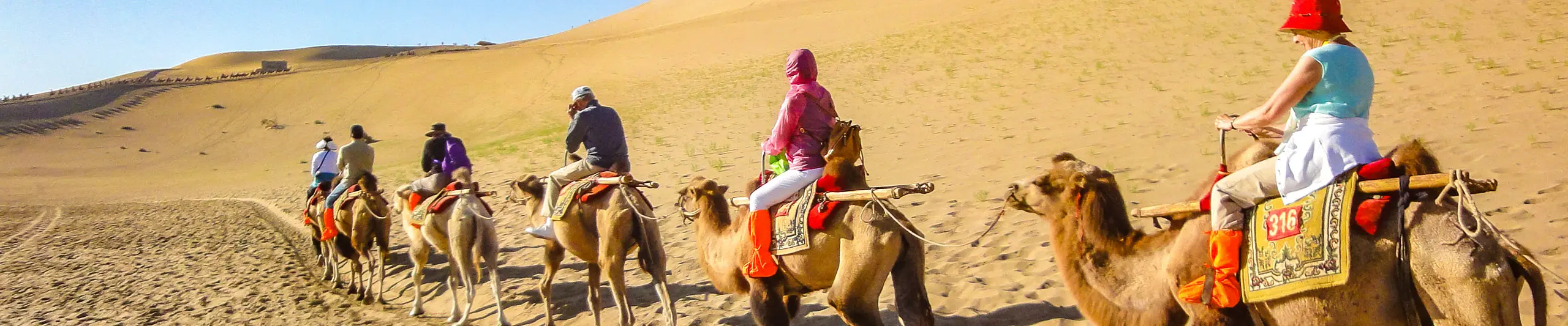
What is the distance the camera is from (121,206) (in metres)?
24.9

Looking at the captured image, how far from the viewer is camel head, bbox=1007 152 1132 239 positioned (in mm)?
4219

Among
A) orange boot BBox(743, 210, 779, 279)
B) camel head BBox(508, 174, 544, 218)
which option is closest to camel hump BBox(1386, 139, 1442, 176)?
orange boot BBox(743, 210, 779, 279)

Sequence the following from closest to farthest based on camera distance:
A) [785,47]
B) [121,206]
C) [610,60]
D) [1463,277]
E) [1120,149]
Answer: [1463,277] < [1120,149] < [121,206] < [785,47] < [610,60]

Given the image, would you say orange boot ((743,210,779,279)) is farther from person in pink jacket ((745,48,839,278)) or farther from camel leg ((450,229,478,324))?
camel leg ((450,229,478,324))

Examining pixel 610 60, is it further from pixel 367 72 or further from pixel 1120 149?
pixel 1120 149

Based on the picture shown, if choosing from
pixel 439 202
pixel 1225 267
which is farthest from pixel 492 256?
pixel 1225 267

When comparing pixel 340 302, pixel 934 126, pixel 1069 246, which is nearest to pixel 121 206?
pixel 340 302

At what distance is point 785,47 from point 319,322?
1252 inches

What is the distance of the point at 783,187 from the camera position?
546 cm

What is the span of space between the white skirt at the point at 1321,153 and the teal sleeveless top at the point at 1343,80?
1.5 inches

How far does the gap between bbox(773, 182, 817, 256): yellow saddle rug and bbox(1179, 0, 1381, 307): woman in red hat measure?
90.5 inches

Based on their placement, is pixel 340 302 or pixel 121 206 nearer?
pixel 340 302

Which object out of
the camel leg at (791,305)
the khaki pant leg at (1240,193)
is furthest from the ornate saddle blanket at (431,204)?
the khaki pant leg at (1240,193)

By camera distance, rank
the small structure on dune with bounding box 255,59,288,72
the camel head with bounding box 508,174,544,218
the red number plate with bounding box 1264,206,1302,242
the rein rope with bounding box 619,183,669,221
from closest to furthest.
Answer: the red number plate with bounding box 1264,206,1302,242, the rein rope with bounding box 619,183,669,221, the camel head with bounding box 508,174,544,218, the small structure on dune with bounding box 255,59,288,72
